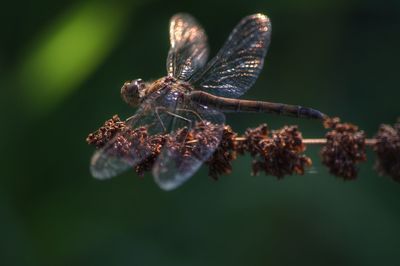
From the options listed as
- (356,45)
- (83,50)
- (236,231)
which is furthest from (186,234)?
(356,45)

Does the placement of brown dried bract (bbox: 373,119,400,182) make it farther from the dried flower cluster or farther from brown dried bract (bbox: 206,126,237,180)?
brown dried bract (bbox: 206,126,237,180)

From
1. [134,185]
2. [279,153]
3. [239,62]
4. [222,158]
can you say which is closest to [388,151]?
[279,153]

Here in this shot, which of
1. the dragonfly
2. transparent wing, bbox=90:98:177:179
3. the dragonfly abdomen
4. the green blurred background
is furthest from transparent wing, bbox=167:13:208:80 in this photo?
the green blurred background

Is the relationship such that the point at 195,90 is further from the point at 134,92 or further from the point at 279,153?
the point at 279,153

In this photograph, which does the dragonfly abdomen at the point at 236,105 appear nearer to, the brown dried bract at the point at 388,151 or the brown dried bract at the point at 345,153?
the brown dried bract at the point at 345,153

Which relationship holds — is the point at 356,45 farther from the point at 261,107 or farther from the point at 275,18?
the point at 261,107

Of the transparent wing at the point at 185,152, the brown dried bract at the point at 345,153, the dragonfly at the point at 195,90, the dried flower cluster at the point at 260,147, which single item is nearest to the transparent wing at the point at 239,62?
the dragonfly at the point at 195,90
